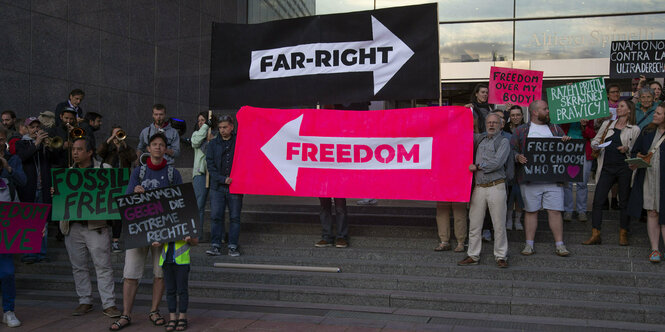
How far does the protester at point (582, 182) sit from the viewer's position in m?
8.93

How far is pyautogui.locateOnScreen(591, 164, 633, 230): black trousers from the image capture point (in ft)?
26.5

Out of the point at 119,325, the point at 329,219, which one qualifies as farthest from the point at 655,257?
the point at 119,325

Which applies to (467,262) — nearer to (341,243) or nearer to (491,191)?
(491,191)

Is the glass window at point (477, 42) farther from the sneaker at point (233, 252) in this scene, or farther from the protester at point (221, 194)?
the sneaker at point (233, 252)

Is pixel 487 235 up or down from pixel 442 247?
up

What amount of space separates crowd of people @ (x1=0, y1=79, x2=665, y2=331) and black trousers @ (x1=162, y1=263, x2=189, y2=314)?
0.03 ft

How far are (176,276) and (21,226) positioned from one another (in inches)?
77.5

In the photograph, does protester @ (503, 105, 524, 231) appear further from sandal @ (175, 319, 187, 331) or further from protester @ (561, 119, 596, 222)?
sandal @ (175, 319, 187, 331)

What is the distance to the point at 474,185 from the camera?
8117 millimetres

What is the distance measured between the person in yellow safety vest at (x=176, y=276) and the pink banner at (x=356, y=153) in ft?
6.90

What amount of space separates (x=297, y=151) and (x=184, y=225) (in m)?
2.32

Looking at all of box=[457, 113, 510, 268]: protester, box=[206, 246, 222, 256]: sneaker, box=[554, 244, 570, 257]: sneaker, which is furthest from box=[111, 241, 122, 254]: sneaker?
box=[554, 244, 570, 257]: sneaker

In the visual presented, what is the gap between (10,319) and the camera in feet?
22.1

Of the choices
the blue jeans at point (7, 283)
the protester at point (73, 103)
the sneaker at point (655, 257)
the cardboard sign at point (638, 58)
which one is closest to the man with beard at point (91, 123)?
the protester at point (73, 103)
